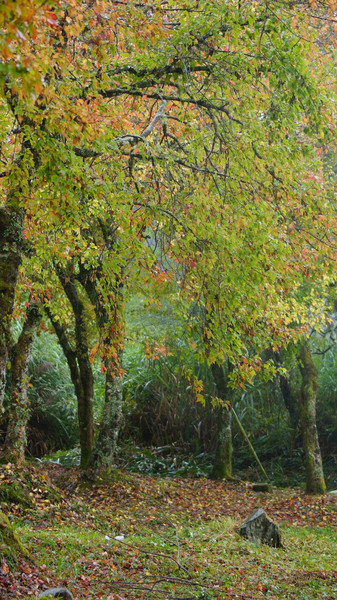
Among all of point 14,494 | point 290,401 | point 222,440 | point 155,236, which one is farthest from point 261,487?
point 155,236

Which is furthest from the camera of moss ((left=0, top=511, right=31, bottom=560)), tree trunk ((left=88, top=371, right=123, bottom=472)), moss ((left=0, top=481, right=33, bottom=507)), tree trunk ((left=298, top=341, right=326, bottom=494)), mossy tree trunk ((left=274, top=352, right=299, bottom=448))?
mossy tree trunk ((left=274, top=352, right=299, bottom=448))

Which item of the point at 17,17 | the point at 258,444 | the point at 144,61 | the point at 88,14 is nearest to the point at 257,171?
the point at 144,61

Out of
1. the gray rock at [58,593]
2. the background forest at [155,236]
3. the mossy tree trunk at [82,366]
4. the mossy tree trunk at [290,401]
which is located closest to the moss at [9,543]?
the background forest at [155,236]

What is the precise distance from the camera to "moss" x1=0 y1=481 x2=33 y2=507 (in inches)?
312

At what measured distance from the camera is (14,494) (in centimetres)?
797

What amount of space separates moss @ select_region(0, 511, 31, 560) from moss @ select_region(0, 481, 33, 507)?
2624mm

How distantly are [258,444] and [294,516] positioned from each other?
4.45m

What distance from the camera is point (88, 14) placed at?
6.12m

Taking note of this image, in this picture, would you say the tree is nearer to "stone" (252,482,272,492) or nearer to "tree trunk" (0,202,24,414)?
"tree trunk" (0,202,24,414)

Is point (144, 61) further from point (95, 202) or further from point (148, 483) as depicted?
point (148, 483)

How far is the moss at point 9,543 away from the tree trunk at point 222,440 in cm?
815

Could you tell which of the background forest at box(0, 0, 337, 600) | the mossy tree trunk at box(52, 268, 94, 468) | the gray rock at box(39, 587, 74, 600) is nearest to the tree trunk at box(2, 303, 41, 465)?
the background forest at box(0, 0, 337, 600)

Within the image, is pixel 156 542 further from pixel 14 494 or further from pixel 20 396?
pixel 20 396

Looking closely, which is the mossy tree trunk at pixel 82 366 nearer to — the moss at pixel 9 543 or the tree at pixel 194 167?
the tree at pixel 194 167
